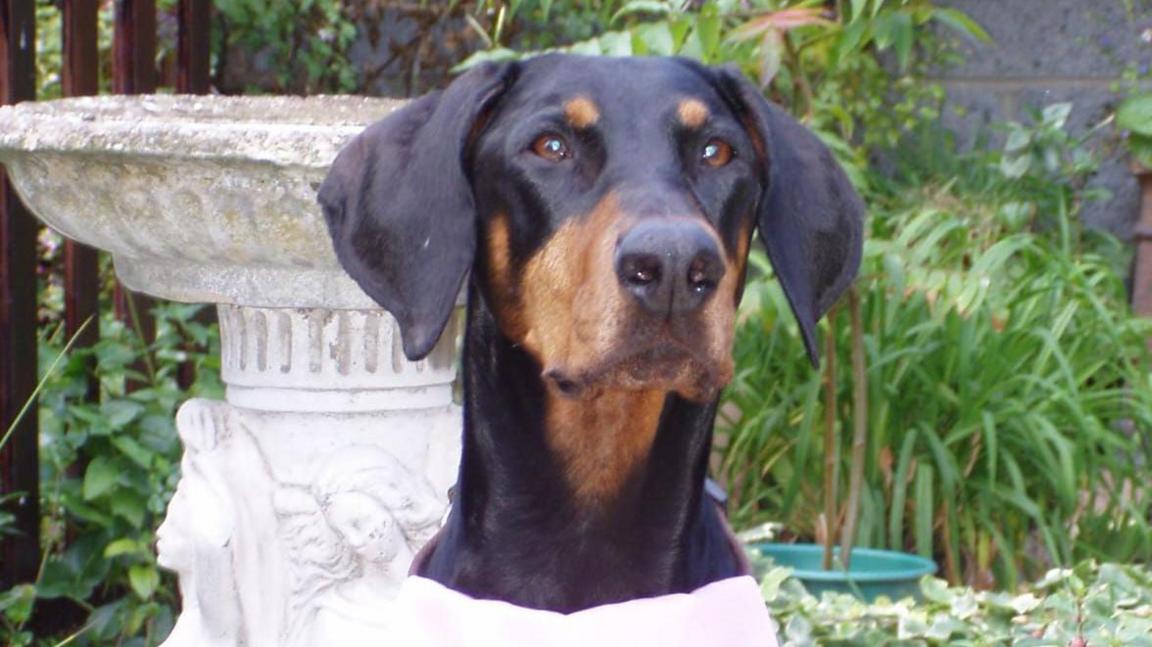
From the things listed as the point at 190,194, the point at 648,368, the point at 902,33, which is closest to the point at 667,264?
the point at 648,368

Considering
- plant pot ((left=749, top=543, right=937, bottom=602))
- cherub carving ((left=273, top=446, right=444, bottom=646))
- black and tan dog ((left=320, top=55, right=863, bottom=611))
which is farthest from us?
plant pot ((left=749, top=543, right=937, bottom=602))

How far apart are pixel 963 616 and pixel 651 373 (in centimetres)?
140

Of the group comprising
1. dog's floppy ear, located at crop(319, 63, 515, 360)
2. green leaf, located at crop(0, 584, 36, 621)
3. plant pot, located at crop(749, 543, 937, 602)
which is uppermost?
dog's floppy ear, located at crop(319, 63, 515, 360)

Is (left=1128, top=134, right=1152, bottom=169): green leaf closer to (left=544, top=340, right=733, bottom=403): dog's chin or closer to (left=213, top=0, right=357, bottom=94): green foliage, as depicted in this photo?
(left=213, top=0, right=357, bottom=94): green foliage

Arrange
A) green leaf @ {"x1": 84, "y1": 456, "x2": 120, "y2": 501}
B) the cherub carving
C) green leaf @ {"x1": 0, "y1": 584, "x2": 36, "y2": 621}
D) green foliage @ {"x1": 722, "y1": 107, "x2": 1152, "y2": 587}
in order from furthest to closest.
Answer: green foliage @ {"x1": 722, "y1": 107, "x2": 1152, "y2": 587} < green leaf @ {"x1": 84, "y1": 456, "x2": 120, "y2": 501} < green leaf @ {"x1": 0, "y1": 584, "x2": 36, "y2": 621} < the cherub carving

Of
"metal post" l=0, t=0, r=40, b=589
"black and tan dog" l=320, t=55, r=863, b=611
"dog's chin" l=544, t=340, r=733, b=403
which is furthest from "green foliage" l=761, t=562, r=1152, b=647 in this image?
"metal post" l=0, t=0, r=40, b=589

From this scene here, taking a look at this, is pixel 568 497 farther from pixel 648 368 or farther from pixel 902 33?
pixel 902 33

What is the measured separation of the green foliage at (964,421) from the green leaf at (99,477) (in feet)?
4.81

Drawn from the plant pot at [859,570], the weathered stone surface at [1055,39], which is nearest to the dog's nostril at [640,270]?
the plant pot at [859,570]

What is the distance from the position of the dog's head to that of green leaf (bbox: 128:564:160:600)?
1960mm

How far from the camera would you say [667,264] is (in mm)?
2016

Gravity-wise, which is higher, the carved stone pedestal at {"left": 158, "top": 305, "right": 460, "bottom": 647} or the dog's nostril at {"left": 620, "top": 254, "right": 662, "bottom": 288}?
the dog's nostril at {"left": 620, "top": 254, "right": 662, "bottom": 288}

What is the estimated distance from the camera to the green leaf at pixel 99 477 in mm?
4059

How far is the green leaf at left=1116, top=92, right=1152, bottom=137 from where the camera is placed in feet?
16.0
